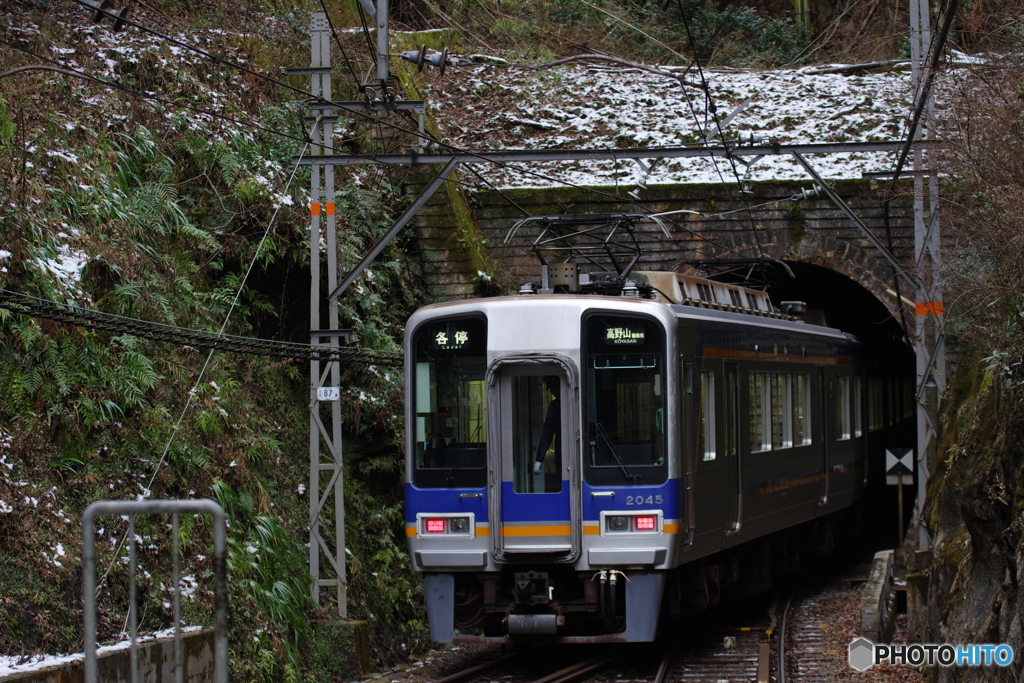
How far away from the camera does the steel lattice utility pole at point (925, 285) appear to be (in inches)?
491

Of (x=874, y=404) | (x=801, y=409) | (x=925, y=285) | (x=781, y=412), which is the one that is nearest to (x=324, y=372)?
(x=781, y=412)

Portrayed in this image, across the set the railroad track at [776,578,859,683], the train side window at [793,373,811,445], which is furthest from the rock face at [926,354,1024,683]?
the train side window at [793,373,811,445]

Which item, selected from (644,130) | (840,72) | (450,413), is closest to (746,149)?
(450,413)

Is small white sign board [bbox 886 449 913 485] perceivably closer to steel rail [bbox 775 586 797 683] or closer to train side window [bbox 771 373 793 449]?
steel rail [bbox 775 586 797 683]

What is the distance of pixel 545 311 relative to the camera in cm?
888

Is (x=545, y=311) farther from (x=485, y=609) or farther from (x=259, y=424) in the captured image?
(x=259, y=424)

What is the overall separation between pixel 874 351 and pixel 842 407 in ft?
11.7

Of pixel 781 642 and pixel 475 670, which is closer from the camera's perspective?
pixel 475 670

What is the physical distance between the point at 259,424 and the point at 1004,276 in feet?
21.4

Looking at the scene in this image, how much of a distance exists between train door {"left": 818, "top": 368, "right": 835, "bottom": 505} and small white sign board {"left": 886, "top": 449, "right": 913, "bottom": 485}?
71cm

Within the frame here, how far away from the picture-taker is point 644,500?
8.70m

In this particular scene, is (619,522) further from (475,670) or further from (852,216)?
(852,216)

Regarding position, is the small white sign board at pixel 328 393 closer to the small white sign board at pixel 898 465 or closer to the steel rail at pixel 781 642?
the steel rail at pixel 781 642

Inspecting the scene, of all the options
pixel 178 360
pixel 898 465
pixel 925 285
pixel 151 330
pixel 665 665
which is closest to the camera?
pixel 151 330
